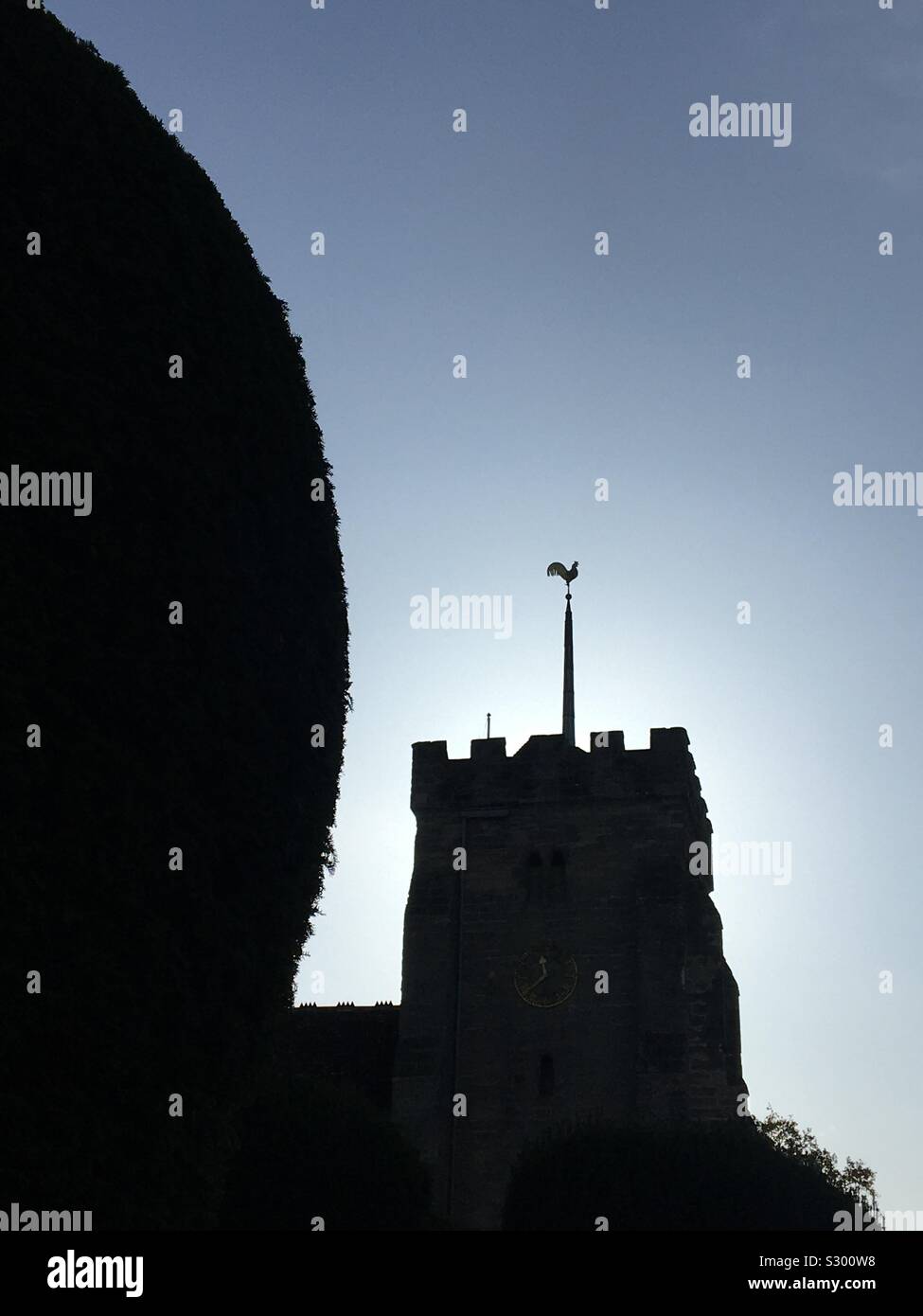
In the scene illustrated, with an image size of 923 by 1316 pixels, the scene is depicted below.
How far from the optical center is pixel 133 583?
13.6 metres

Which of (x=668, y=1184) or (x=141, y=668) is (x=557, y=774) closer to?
(x=668, y=1184)

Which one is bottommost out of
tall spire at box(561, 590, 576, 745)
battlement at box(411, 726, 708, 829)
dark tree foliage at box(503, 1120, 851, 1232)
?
dark tree foliage at box(503, 1120, 851, 1232)

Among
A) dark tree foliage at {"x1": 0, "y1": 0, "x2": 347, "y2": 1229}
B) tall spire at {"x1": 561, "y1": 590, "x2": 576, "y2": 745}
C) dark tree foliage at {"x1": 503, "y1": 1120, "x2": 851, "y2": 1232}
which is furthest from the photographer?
tall spire at {"x1": 561, "y1": 590, "x2": 576, "y2": 745}

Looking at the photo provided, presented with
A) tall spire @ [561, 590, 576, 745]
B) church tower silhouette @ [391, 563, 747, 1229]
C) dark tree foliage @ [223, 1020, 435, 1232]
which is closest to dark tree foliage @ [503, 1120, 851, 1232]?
dark tree foliage @ [223, 1020, 435, 1232]

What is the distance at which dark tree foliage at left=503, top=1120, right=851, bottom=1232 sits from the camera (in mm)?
27984

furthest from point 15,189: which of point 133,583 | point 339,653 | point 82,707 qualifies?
point 339,653

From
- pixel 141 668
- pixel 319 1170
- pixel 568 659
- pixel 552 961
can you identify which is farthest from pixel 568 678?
pixel 141 668

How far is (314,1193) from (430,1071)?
1348 cm

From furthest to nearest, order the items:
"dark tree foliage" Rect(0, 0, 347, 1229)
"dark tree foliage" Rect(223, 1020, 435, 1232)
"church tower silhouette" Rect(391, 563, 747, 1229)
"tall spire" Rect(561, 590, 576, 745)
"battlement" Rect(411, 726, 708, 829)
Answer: "tall spire" Rect(561, 590, 576, 745)
"battlement" Rect(411, 726, 708, 829)
"church tower silhouette" Rect(391, 563, 747, 1229)
"dark tree foliage" Rect(223, 1020, 435, 1232)
"dark tree foliage" Rect(0, 0, 347, 1229)

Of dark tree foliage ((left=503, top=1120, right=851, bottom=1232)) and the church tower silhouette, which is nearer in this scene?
dark tree foliage ((left=503, top=1120, right=851, bottom=1232))

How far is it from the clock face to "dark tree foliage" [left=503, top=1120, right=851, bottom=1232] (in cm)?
806

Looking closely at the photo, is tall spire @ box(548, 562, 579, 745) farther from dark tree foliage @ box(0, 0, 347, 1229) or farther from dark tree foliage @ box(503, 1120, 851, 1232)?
dark tree foliage @ box(0, 0, 347, 1229)

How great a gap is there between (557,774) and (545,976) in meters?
5.84
